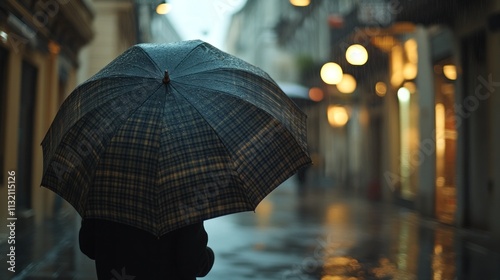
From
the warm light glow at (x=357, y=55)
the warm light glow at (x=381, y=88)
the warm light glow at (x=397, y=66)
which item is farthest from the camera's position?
the warm light glow at (x=381, y=88)

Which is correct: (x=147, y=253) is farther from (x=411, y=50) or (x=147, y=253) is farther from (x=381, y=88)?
(x=381, y=88)

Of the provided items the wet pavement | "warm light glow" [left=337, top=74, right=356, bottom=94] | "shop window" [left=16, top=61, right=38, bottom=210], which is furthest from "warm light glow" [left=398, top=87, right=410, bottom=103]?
"shop window" [left=16, top=61, right=38, bottom=210]

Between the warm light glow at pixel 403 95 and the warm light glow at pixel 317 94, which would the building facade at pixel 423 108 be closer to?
the warm light glow at pixel 403 95

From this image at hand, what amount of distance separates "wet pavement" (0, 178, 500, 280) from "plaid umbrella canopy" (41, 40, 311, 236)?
15.2 feet

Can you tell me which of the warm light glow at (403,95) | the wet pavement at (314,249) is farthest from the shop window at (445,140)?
the warm light glow at (403,95)

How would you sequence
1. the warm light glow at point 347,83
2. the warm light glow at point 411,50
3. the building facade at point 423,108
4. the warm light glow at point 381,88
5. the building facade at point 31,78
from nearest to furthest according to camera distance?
the building facade at point 31,78
the building facade at point 423,108
the warm light glow at point 411,50
the warm light glow at point 381,88
the warm light glow at point 347,83

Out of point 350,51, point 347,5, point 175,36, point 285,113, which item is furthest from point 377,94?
point 175,36

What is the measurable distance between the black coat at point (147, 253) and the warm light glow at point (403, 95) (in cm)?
1827

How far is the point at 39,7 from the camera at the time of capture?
Answer: 1375 centimetres

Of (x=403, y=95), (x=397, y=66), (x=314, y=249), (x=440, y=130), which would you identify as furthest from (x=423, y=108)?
(x=314, y=249)

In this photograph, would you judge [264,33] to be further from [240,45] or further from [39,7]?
[39,7]

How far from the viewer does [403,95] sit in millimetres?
21516

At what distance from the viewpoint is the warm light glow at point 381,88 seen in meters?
23.6

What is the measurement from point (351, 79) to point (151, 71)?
22138mm
